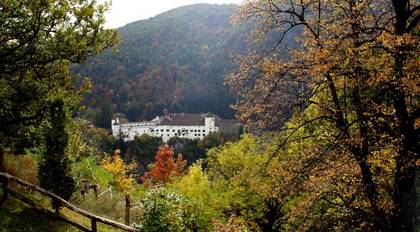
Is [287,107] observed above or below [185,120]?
above

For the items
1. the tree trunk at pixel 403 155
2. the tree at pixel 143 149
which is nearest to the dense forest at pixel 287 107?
the tree trunk at pixel 403 155

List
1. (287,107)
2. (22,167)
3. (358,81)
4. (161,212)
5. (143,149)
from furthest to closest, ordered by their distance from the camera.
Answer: (143,149)
(22,167)
(287,107)
(161,212)
(358,81)

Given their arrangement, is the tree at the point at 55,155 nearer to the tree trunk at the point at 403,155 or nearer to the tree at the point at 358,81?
the tree at the point at 358,81

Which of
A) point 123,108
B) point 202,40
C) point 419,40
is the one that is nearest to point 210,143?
point 123,108

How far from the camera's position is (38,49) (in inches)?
474

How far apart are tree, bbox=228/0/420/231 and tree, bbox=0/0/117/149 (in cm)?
514

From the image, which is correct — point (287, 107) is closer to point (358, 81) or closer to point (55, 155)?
point (358, 81)

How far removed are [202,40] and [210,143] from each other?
101m

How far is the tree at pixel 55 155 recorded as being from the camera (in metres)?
12.3

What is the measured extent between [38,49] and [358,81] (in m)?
9.02

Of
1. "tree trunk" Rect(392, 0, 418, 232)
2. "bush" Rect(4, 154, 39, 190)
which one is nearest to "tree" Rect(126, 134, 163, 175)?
"bush" Rect(4, 154, 39, 190)

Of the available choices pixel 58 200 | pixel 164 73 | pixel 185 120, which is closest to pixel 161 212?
pixel 58 200

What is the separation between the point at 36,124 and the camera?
1372 centimetres

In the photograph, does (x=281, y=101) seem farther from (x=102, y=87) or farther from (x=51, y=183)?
(x=102, y=87)
